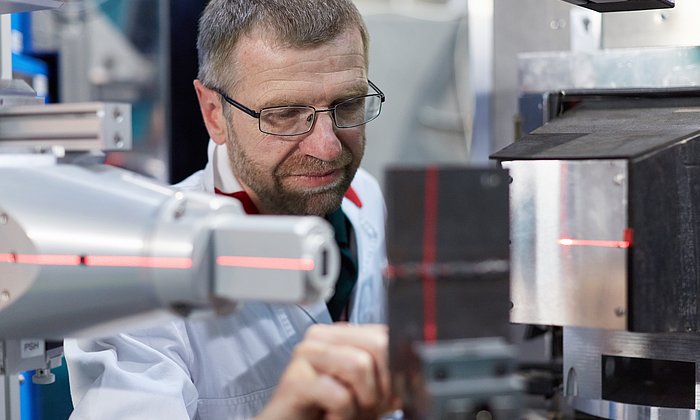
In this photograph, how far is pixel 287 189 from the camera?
1.46 meters

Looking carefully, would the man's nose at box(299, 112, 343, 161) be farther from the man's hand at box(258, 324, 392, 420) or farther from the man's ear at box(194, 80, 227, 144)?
the man's hand at box(258, 324, 392, 420)

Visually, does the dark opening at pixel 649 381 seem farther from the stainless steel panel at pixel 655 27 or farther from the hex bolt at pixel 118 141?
the hex bolt at pixel 118 141

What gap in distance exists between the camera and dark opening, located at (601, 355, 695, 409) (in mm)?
1135

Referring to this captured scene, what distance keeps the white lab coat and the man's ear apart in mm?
26

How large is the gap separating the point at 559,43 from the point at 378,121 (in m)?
1.99

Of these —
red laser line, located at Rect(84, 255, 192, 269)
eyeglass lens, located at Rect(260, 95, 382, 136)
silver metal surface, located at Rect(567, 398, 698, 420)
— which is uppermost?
eyeglass lens, located at Rect(260, 95, 382, 136)

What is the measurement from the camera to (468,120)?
3.70 m

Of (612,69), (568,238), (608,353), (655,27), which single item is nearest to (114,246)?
(568,238)

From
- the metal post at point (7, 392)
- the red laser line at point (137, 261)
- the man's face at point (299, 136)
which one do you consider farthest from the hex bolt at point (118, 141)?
the man's face at point (299, 136)

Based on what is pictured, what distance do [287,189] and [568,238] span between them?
25.2 inches

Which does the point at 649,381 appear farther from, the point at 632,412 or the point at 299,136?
the point at 299,136

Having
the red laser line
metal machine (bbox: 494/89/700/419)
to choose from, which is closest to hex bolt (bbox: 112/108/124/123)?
the red laser line

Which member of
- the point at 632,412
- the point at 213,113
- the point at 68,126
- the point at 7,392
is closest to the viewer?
the point at 68,126

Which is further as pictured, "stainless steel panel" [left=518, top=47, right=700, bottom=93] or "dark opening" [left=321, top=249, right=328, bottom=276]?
"stainless steel panel" [left=518, top=47, right=700, bottom=93]
